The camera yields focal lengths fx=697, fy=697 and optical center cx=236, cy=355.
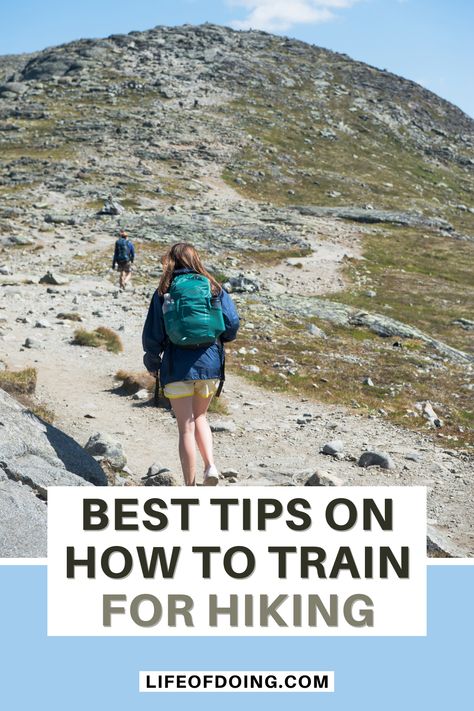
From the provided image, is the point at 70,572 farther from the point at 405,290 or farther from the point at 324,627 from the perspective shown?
the point at 405,290

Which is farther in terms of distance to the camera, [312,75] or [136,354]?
[312,75]

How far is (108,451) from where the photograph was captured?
10.4 metres

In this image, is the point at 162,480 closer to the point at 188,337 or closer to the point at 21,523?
the point at 188,337

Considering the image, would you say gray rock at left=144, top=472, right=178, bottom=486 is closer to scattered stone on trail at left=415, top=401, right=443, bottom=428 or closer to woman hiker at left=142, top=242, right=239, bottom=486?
woman hiker at left=142, top=242, right=239, bottom=486

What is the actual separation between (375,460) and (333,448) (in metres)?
0.87

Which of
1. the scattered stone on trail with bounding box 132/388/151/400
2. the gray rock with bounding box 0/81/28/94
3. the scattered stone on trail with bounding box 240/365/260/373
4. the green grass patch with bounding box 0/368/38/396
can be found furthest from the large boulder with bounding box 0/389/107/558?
the gray rock with bounding box 0/81/28/94

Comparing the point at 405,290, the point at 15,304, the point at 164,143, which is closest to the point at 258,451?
the point at 15,304

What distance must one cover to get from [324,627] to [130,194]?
55915 mm

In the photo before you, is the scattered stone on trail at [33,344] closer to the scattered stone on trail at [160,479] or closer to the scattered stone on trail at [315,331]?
the scattered stone on trail at [160,479]

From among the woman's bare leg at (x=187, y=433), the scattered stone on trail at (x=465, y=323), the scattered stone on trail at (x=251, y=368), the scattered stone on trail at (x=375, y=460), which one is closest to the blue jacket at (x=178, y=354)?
the woman's bare leg at (x=187, y=433)

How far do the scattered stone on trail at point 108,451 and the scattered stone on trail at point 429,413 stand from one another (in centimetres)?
793

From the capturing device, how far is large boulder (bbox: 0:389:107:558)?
6207 millimetres

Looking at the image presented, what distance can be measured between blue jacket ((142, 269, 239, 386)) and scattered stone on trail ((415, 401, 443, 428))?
9.60 metres

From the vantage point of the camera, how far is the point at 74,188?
56938mm
